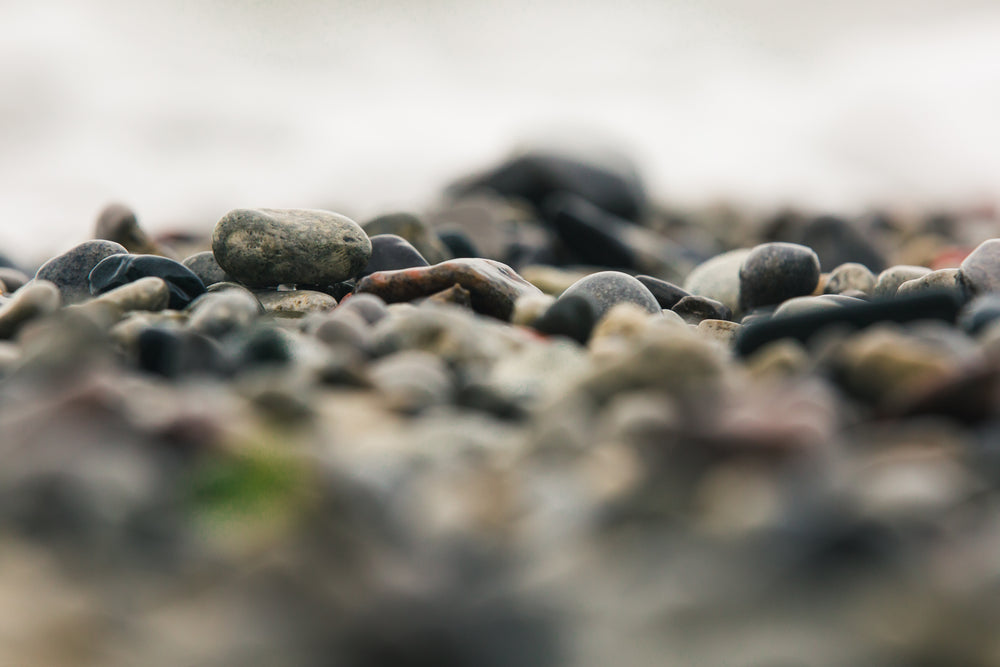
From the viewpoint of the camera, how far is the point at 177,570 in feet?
3.81

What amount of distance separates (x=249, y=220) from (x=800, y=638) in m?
2.89

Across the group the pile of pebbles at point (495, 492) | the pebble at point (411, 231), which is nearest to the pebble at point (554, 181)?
the pebble at point (411, 231)

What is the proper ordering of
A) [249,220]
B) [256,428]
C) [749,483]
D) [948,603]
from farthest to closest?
[249,220], [256,428], [749,483], [948,603]

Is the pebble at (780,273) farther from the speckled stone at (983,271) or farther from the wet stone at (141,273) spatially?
the wet stone at (141,273)

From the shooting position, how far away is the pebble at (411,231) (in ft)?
15.8

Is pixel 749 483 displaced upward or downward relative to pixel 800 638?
upward

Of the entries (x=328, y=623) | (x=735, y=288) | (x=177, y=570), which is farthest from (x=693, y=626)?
(x=735, y=288)

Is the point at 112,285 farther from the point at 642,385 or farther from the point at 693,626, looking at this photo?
the point at 693,626

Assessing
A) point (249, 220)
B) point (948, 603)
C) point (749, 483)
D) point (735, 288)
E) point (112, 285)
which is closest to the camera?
point (948, 603)

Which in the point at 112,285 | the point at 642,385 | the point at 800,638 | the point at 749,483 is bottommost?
the point at 800,638

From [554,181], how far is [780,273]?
336 inches

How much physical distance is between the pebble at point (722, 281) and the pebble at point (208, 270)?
271 centimetres

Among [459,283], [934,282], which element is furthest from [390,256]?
[934,282]

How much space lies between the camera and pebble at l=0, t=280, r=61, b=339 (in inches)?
93.0
